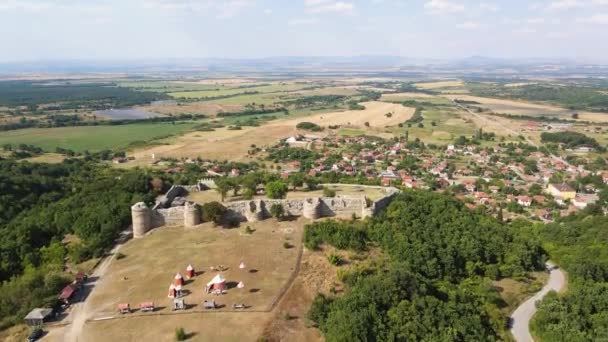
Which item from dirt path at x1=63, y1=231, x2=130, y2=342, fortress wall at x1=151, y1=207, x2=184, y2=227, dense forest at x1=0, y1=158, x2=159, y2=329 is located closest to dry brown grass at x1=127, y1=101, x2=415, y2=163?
dense forest at x1=0, y1=158, x2=159, y2=329

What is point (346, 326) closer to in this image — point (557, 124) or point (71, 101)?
point (557, 124)

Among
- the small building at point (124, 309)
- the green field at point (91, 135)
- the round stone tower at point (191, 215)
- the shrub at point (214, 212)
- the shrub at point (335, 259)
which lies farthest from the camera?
the green field at point (91, 135)

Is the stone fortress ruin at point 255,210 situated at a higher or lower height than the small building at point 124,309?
higher

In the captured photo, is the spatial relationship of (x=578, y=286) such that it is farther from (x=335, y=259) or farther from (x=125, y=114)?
(x=125, y=114)

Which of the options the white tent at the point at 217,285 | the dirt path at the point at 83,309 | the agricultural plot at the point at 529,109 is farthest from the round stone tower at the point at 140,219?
the agricultural plot at the point at 529,109

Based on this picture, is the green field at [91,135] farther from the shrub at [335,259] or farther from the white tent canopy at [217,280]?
the shrub at [335,259]

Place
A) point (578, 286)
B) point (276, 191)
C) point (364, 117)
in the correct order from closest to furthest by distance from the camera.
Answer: point (578, 286)
point (276, 191)
point (364, 117)

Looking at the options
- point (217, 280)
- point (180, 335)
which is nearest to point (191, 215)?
point (217, 280)
